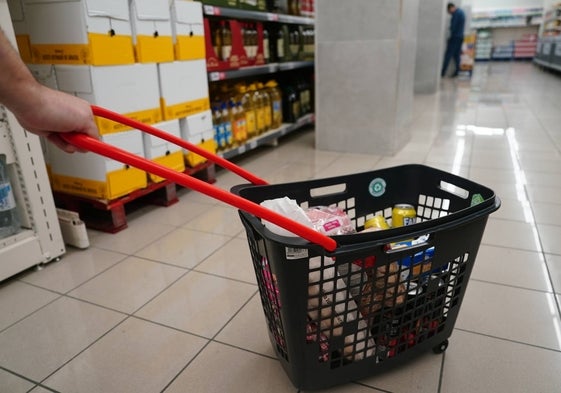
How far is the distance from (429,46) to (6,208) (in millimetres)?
8183

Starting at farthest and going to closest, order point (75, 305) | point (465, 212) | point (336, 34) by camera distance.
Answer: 1. point (336, 34)
2. point (75, 305)
3. point (465, 212)

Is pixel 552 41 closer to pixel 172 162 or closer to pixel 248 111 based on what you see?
pixel 248 111

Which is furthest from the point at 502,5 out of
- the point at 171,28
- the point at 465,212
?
the point at 465,212

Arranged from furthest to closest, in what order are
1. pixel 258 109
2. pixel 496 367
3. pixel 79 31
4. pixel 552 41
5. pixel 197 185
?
pixel 552 41, pixel 258 109, pixel 79 31, pixel 496 367, pixel 197 185

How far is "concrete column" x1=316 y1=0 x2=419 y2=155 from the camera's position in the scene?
3195 millimetres

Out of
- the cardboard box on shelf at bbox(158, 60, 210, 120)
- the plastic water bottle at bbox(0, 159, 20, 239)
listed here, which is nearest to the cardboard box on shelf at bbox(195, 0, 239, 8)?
the cardboard box on shelf at bbox(158, 60, 210, 120)

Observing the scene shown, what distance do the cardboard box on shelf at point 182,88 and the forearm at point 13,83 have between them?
1.54 meters

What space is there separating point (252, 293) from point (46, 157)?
4.85 feet

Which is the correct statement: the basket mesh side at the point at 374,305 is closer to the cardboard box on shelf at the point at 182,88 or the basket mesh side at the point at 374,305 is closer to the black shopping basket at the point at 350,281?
the black shopping basket at the point at 350,281

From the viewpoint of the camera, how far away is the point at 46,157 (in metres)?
2.26

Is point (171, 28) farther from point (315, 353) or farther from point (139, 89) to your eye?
point (315, 353)

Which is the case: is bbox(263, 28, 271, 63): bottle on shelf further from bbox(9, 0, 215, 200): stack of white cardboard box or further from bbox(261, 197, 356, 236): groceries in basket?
bbox(261, 197, 356, 236): groceries in basket

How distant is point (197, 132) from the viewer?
265 cm

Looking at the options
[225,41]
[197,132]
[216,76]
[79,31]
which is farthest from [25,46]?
[225,41]
